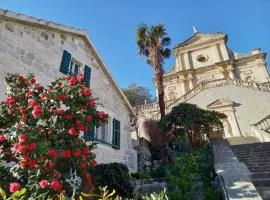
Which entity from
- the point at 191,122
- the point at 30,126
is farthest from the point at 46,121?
the point at 191,122

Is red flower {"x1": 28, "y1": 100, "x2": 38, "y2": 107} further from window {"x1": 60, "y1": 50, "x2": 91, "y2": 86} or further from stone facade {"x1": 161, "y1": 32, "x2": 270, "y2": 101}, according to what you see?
stone facade {"x1": 161, "y1": 32, "x2": 270, "y2": 101}

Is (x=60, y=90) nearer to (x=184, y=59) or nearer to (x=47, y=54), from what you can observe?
(x=47, y=54)

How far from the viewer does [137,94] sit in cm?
4022

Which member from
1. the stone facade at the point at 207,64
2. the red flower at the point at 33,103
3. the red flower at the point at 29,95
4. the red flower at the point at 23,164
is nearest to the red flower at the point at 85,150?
the red flower at the point at 23,164

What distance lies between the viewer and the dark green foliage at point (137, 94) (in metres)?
38.4

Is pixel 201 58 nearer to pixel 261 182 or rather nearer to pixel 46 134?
pixel 261 182

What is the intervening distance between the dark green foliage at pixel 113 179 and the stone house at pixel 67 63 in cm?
203

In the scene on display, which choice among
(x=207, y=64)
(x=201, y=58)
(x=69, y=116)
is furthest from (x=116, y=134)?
(x=201, y=58)

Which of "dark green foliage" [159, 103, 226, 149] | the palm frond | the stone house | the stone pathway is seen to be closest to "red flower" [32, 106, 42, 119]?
the stone house

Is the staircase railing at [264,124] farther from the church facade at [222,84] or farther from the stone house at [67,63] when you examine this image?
the stone house at [67,63]

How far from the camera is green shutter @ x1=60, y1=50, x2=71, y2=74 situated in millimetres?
8884

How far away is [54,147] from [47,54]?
16.9 feet

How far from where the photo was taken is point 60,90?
4.91 m

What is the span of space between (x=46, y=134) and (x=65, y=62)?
5328mm
